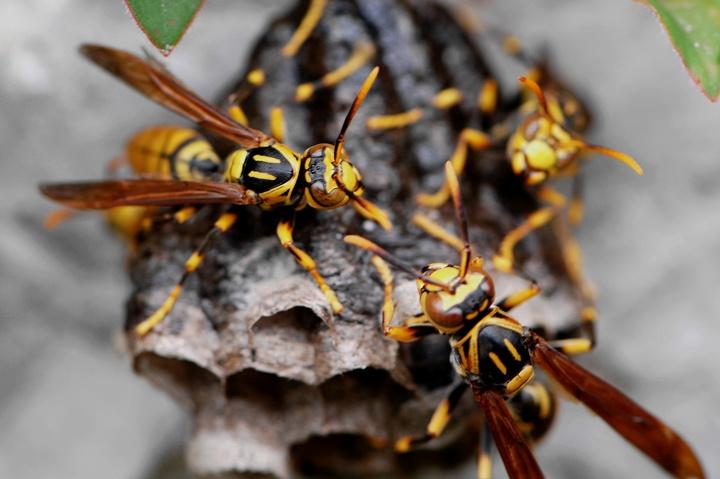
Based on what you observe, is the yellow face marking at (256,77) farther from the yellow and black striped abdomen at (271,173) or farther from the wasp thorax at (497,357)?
the wasp thorax at (497,357)

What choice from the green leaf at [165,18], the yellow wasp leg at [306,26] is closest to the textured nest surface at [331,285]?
the yellow wasp leg at [306,26]

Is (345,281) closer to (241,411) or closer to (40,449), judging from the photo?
(241,411)

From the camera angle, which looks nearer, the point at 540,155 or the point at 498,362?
the point at 498,362

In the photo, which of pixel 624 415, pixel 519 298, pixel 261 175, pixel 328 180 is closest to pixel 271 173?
pixel 261 175

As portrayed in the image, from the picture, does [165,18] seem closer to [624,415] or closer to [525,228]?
[525,228]

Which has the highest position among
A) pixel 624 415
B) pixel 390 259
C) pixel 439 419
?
pixel 390 259
